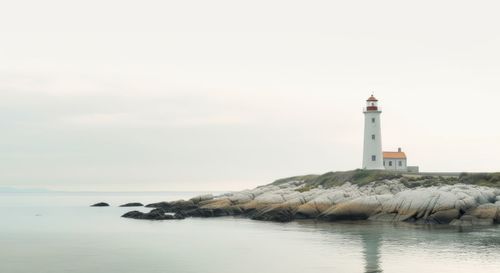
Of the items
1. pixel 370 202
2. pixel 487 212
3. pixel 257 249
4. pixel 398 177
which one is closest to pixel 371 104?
pixel 398 177

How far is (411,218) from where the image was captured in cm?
5078

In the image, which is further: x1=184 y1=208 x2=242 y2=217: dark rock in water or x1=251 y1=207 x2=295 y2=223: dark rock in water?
x1=184 y1=208 x2=242 y2=217: dark rock in water

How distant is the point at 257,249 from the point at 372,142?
41554mm

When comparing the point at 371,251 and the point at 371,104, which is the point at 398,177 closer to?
the point at 371,104

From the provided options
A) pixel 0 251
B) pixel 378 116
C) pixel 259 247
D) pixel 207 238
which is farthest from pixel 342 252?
pixel 378 116

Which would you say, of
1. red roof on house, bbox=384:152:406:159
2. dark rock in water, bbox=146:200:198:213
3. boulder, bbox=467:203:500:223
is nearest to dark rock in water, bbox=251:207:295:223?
dark rock in water, bbox=146:200:198:213

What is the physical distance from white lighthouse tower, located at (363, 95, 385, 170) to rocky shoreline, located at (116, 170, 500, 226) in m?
4.96

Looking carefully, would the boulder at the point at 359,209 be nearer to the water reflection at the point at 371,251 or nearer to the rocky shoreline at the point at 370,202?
→ the rocky shoreline at the point at 370,202

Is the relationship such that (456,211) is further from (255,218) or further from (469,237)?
(255,218)

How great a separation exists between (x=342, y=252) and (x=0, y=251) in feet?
72.0

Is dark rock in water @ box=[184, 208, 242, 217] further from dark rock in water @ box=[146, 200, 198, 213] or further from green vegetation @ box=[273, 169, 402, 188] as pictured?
green vegetation @ box=[273, 169, 402, 188]

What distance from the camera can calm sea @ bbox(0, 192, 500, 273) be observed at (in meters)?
30.0

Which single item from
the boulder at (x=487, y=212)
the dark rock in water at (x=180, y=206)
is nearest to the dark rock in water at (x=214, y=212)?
the dark rock in water at (x=180, y=206)

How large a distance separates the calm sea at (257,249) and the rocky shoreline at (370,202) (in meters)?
2.76
